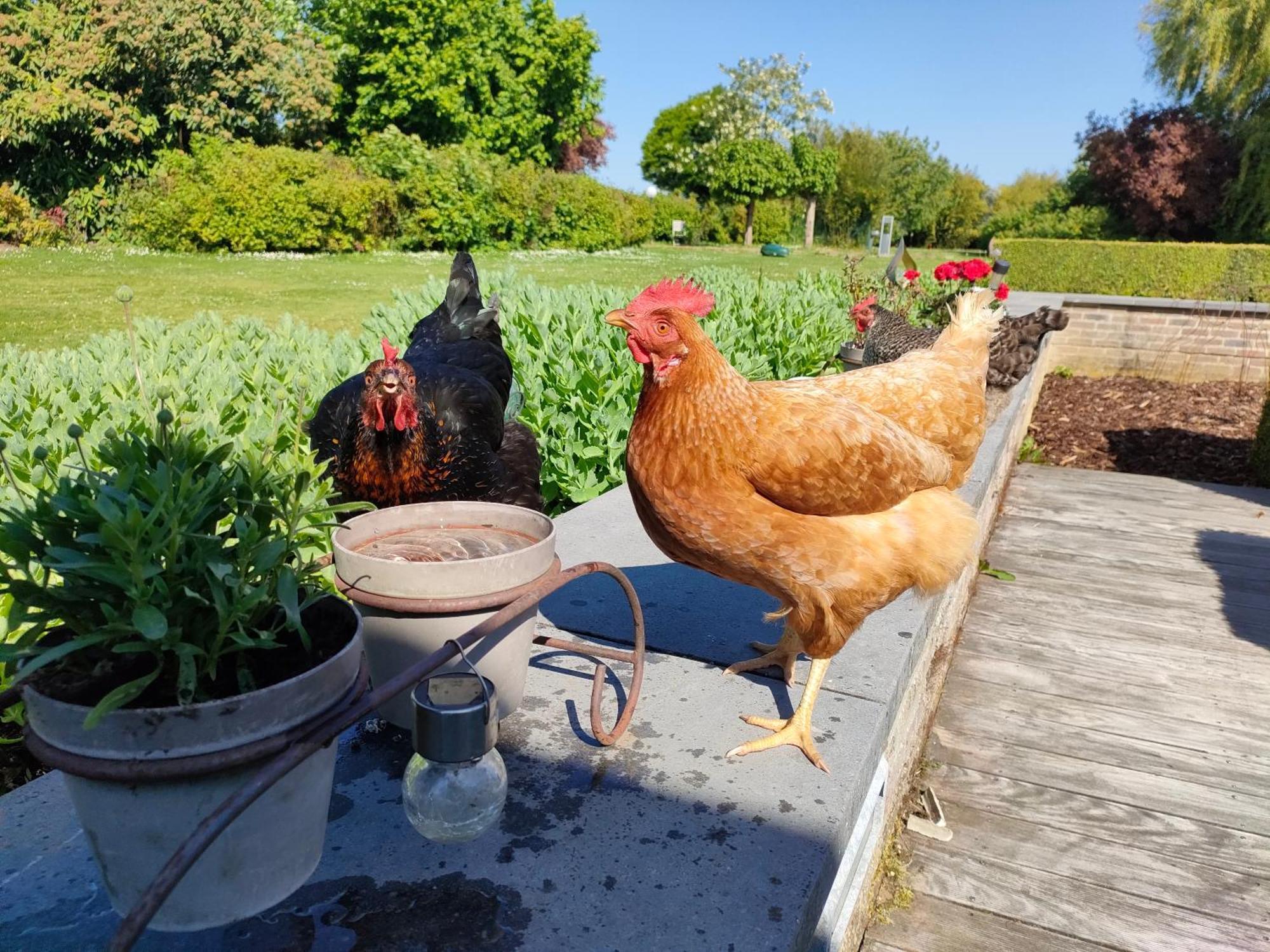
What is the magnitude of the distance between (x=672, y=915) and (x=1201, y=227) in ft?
106

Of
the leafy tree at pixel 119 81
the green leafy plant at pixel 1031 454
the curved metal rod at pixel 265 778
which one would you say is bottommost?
the green leafy plant at pixel 1031 454

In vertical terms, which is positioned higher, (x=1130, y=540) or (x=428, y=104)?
(x=428, y=104)

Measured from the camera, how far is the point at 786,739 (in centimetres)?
192

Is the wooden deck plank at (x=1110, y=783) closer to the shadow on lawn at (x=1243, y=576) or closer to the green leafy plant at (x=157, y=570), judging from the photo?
the shadow on lawn at (x=1243, y=576)

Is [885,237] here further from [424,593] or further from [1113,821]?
[424,593]

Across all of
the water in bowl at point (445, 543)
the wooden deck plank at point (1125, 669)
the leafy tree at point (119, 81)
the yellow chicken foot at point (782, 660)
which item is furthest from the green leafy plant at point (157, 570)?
the leafy tree at point (119, 81)

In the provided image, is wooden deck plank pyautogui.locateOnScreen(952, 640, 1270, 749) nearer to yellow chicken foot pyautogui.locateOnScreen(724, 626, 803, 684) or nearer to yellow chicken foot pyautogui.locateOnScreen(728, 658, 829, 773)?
yellow chicken foot pyautogui.locateOnScreen(724, 626, 803, 684)

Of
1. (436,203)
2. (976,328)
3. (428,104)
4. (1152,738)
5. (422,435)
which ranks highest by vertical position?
(428,104)

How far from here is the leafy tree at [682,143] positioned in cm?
4778

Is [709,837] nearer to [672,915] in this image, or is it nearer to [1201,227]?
[672,915]

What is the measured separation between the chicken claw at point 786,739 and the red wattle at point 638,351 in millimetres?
966

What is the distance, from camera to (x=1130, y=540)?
5738 mm

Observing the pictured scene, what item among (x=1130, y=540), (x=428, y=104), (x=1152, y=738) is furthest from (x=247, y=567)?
(x=428, y=104)

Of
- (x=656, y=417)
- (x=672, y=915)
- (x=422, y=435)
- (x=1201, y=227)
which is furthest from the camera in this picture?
(x=1201, y=227)
